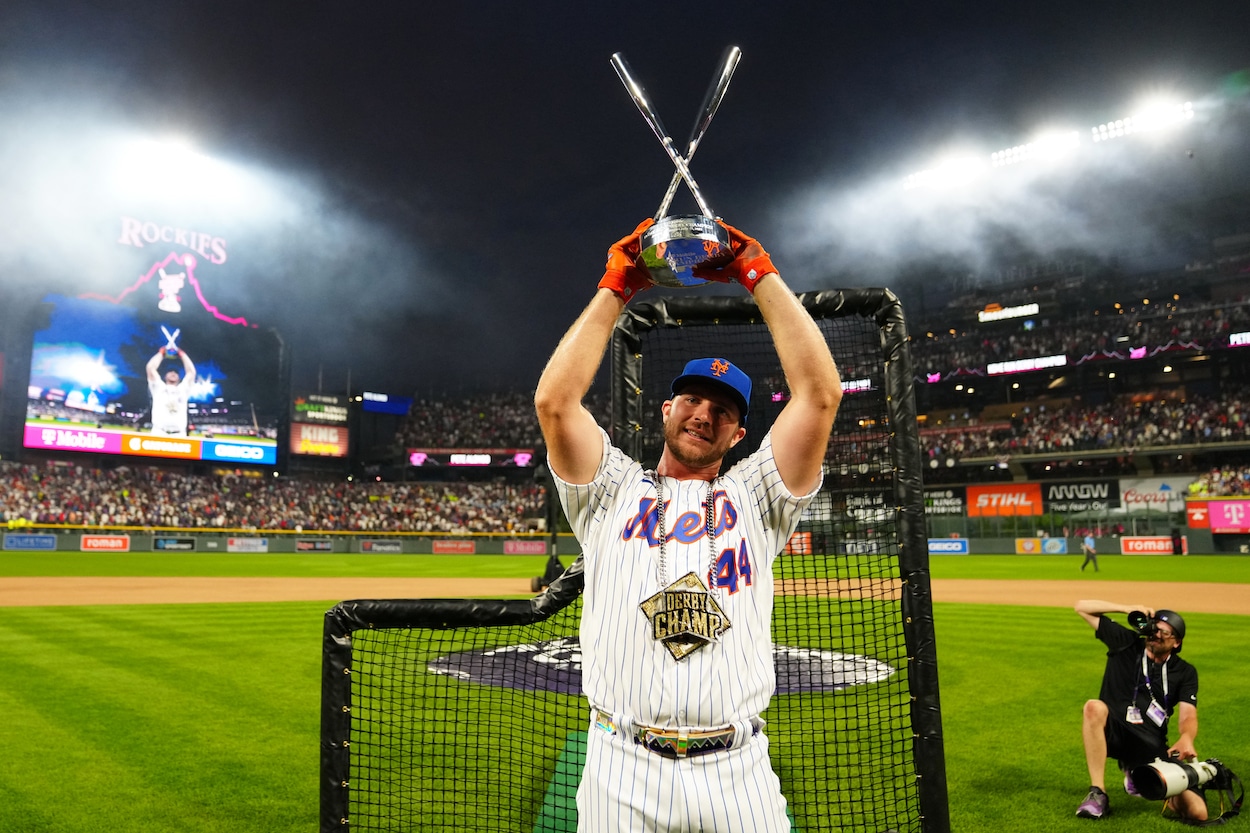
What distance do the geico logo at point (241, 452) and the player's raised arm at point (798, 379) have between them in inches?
2241

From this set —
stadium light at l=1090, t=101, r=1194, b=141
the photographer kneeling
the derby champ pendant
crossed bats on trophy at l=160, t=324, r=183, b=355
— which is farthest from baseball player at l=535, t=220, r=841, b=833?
crossed bats on trophy at l=160, t=324, r=183, b=355

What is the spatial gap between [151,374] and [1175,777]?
186 ft

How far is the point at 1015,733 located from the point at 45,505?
161 ft

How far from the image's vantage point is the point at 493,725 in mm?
7324

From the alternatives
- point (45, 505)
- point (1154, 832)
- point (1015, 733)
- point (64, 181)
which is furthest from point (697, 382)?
point (64, 181)

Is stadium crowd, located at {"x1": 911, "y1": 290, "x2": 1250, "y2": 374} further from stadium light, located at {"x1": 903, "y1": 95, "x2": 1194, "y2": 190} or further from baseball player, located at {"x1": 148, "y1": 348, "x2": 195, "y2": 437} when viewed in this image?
baseball player, located at {"x1": 148, "y1": 348, "x2": 195, "y2": 437}

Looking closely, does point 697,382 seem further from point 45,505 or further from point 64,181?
point 64,181

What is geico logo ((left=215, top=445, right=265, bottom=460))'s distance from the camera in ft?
174

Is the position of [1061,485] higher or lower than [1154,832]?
higher

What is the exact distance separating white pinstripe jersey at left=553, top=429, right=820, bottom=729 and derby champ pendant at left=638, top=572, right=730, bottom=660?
0.02 meters

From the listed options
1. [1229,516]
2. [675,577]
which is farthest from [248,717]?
[1229,516]

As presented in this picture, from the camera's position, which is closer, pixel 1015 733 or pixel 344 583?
pixel 1015 733

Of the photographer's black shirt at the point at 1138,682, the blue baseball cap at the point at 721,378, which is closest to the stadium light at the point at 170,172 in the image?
the photographer's black shirt at the point at 1138,682

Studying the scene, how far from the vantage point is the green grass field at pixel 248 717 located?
18.5 feet
